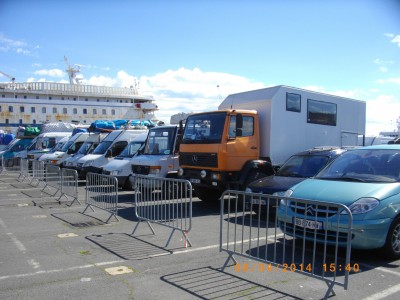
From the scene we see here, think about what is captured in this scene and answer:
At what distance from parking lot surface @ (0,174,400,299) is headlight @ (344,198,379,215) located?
Result: 0.84 meters

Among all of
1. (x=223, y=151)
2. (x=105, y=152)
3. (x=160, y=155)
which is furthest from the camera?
(x=105, y=152)

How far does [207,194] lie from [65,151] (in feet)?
36.8

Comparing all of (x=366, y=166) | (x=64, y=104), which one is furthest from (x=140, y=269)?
(x=64, y=104)

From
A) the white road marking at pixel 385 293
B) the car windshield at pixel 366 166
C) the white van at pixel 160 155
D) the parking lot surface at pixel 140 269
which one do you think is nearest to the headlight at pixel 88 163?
the white van at pixel 160 155

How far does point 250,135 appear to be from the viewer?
10.3m

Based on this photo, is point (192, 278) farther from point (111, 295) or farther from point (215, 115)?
point (215, 115)

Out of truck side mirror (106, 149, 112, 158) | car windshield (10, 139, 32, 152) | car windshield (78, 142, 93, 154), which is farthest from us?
car windshield (10, 139, 32, 152)

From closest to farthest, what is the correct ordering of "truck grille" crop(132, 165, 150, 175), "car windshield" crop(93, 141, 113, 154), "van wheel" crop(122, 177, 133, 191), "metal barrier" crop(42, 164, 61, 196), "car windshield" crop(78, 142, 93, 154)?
"metal barrier" crop(42, 164, 61, 196) < "truck grille" crop(132, 165, 150, 175) < "van wheel" crop(122, 177, 133, 191) < "car windshield" crop(93, 141, 113, 154) < "car windshield" crop(78, 142, 93, 154)

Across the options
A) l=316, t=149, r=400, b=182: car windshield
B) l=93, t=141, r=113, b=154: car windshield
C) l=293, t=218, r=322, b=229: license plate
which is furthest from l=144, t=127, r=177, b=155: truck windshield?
l=293, t=218, r=322, b=229: license plate

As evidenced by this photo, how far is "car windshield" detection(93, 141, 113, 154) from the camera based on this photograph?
16.1m

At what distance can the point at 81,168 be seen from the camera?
1582 cm

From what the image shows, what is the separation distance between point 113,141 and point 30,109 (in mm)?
40985

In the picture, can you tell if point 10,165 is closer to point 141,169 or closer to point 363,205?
point 141,169
